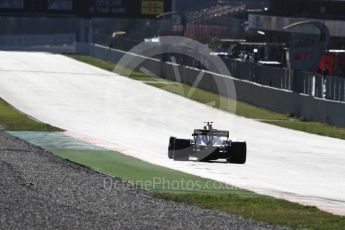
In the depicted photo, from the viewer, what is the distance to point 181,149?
25016 millimetres

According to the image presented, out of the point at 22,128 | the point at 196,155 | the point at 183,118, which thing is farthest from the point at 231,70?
the point at 196,155

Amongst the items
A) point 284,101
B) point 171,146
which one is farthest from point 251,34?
point 171,146

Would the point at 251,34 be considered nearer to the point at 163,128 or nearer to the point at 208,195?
the point at 163,128

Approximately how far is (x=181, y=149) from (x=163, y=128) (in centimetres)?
1303

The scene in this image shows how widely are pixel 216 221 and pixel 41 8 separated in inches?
2007

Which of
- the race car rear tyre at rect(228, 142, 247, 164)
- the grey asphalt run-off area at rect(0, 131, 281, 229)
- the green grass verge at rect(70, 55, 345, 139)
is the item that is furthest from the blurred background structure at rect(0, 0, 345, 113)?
the grey asphalt run-off area at rect(0, 131, 281, 229)

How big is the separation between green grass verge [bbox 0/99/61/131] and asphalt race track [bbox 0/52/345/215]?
0.68 meters

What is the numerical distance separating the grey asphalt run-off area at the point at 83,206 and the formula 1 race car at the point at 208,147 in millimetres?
2784

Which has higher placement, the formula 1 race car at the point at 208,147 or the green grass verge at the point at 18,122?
the formula 1 race car at the point at 208,147

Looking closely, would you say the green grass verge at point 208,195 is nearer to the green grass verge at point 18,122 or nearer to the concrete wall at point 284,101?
the green grass verge at point 18,122

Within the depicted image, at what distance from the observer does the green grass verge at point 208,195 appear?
16500 millimetres

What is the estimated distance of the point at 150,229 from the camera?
1466 cm

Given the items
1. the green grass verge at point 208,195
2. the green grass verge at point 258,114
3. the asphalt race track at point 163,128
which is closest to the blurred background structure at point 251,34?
the green grass verge at point 258,114

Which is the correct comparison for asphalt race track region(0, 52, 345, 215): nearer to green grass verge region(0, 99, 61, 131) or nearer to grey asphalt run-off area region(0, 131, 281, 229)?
green grass verge region(0, 99, 61, 131)
